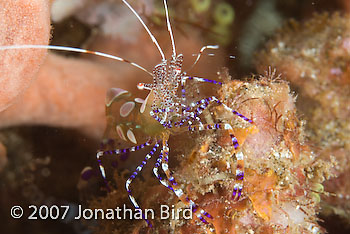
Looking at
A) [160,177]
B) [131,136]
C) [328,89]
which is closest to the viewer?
[160,177]

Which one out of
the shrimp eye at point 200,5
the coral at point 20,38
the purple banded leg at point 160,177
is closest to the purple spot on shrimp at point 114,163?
the purple banded leg at point 160,177

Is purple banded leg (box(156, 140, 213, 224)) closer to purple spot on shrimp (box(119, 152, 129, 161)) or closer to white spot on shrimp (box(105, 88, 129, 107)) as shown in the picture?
purple spot on shrimp (box(119, 152, 129, 161))

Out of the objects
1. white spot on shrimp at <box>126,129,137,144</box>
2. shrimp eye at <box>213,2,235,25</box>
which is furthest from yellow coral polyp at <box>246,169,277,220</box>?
shrimp eye at <box>213,2,235,25</box>

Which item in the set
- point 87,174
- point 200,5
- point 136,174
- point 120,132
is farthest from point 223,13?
point 87,174

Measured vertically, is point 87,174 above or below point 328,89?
below

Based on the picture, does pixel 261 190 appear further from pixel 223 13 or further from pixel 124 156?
pixel 223 13

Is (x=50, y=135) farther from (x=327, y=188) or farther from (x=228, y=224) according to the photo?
(x=327, y=188)

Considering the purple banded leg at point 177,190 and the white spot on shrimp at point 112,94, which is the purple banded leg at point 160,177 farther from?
the white spot on shrimp at point 112,94

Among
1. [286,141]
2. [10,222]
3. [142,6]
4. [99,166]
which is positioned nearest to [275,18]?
[142,6]
